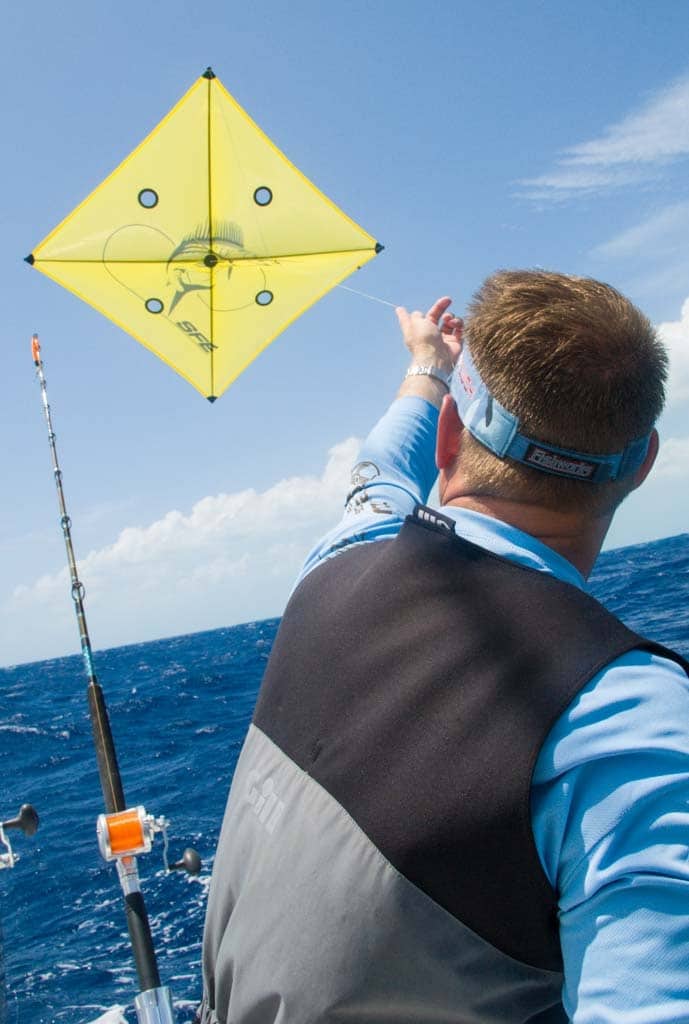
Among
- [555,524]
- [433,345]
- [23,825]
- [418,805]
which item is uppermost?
[433,345]

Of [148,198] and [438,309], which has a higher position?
[148,198]

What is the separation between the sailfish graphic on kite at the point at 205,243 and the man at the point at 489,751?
5374mm

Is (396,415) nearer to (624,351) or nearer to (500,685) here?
(624,351)

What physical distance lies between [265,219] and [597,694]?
596 centimetres

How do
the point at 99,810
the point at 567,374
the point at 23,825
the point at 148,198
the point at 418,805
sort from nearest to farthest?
the point at 418,805 < the point at 567,374 < the point at 23,825 < the point at 148,198 < the point at 99,810

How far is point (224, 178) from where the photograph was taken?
6.12 metres

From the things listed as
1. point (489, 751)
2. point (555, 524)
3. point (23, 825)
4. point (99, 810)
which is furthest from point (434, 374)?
point (99, 810)

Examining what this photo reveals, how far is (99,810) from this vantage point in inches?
435

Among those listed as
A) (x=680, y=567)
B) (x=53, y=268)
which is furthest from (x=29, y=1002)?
(x=680, y=567)

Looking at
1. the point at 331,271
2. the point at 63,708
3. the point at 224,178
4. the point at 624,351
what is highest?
the point at 224,178

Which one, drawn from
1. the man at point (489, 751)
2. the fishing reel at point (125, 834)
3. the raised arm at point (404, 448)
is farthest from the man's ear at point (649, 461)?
the fishing reel at point (125, 834)

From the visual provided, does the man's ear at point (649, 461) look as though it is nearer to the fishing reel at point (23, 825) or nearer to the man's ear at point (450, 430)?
the man's ear at point (450, 430)

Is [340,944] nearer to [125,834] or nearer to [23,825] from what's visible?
[125,834]

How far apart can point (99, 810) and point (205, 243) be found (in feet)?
26.3
